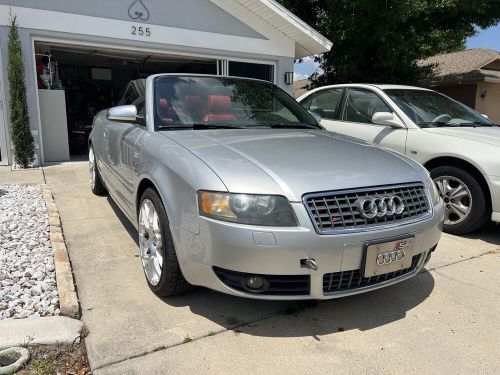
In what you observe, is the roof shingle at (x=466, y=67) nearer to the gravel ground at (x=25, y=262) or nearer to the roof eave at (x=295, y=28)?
the roof eave at (x=295, y=28)

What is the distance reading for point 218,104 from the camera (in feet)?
12.2

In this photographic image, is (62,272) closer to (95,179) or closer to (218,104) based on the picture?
(218,104)

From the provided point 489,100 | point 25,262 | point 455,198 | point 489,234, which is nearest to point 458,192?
point 455,198

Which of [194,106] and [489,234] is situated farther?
[489,234]

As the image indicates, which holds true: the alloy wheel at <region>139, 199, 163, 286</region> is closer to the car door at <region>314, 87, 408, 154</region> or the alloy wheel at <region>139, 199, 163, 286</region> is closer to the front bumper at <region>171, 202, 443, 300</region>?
the front bumper at <region>171, 202, 443, 300</region>

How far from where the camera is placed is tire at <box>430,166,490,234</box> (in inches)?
167

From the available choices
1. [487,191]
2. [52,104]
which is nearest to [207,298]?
[487,191]

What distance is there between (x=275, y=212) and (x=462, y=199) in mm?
2936

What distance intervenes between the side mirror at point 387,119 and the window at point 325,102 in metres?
0.99

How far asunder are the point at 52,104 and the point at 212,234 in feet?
24.3

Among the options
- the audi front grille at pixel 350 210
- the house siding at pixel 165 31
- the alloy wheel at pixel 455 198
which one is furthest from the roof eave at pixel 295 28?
the audi front grille at pixel 350 210

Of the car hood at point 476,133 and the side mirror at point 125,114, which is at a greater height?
the side mirror at point 125,114

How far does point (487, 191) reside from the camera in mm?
4227

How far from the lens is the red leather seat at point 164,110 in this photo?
135 inches
